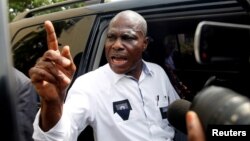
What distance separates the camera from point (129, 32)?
2537 millimetres

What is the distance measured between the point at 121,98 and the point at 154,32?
2.79 feet

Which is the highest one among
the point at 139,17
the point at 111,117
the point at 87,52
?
the point at 139,17

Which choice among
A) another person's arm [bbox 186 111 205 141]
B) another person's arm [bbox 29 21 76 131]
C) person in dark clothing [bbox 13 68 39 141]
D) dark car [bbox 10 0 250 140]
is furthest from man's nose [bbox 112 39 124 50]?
another person's arm [bbox 186 111 205 141]

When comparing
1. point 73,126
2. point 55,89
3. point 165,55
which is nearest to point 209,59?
point 55,89

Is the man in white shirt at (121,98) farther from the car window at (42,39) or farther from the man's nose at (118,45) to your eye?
the car window at (42,39)

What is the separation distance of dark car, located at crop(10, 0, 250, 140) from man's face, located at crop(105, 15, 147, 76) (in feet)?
0.44

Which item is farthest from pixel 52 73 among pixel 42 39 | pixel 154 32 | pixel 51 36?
pixel 42 39

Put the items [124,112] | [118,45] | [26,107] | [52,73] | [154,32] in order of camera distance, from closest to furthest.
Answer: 1. [52,73]
2. [26,107]
3. [124,112]
4. [118,45]
5. [154,32]

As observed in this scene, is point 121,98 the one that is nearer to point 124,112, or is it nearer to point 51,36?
point 124,112

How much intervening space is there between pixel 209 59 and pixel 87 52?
172 centimetres

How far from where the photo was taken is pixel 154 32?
304 centimetres

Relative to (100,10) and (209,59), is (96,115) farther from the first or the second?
(209,59)

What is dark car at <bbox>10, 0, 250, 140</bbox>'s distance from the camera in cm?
228

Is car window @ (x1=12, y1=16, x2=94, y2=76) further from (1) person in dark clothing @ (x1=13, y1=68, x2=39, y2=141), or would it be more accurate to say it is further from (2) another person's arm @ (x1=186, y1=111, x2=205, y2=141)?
(2) another person's arm @ (x1=186, y1=111, x2=205, y2=141)
